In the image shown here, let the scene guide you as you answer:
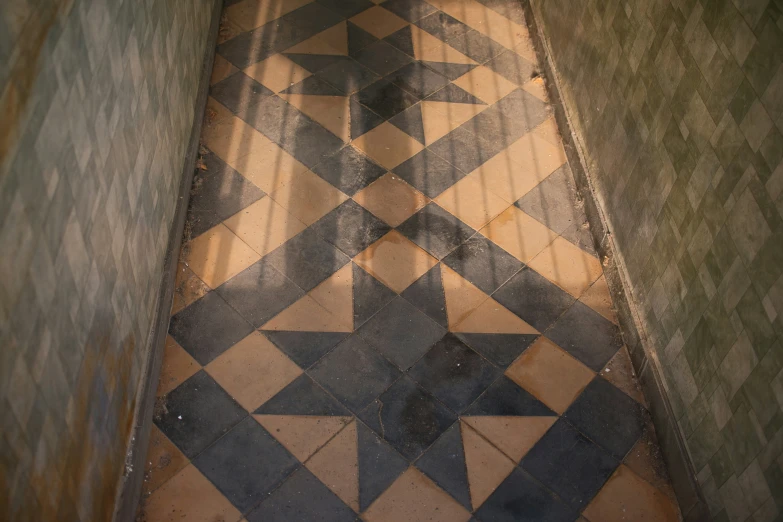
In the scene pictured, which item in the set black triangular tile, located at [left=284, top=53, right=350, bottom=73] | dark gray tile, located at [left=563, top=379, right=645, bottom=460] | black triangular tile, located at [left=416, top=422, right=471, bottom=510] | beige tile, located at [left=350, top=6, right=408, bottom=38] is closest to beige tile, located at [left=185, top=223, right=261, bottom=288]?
black triangular tile, located at [left=416, top=422, right=471, bottom=510]

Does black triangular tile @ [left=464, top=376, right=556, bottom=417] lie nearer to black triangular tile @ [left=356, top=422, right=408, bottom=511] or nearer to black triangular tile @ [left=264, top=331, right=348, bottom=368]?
black triangular tile @ [left=356, top=422, right=408, bottom=511]

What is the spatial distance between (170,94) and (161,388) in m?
1.73

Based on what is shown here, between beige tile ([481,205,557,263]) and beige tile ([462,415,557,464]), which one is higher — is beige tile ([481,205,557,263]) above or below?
→ above

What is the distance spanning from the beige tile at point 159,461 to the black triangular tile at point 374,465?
92 centimetres

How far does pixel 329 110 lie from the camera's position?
6.06 metres

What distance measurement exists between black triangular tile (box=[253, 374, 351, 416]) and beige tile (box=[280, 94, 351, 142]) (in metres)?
2.14

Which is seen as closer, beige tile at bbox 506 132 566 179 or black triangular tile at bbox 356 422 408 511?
black triangular tile at bbox 356 422 408 511

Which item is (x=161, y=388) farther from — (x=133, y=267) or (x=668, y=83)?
(x=668, y=83)

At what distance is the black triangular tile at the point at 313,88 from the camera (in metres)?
6.21

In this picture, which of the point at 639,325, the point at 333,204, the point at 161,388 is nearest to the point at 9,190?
the point at 161,388

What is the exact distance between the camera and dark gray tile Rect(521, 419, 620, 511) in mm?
4152

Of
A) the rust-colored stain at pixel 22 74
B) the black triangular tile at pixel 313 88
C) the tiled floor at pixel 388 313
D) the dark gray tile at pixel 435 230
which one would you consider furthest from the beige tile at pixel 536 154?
the rust-colored stain at pixel 22 74

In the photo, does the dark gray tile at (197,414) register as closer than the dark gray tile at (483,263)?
Yes

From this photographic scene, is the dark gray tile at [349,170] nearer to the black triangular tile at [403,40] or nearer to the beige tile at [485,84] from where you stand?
the beige tile at [485,84]
